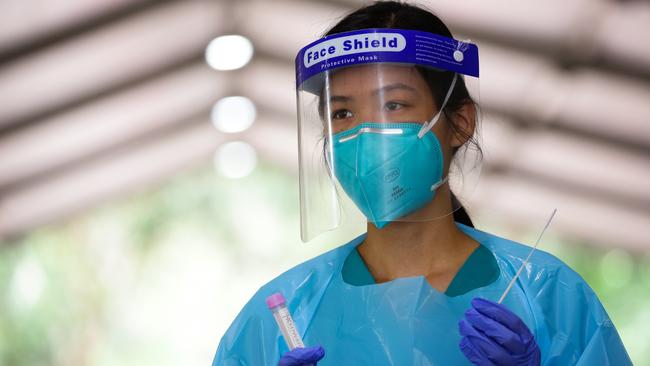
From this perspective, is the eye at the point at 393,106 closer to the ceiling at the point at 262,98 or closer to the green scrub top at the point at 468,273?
the green scrub top at the point at 468,273

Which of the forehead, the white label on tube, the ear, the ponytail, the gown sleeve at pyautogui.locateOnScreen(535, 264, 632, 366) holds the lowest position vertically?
the gown sleeve at pyautogui.locateOnScreen(535, 264, 632, 366)

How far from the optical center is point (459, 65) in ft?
5.09

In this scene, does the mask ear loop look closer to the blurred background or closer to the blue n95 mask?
the blue n95 mask

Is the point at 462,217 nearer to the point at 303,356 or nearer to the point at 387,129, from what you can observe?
the point at 387,129

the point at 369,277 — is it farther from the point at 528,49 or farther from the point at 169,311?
the point at 169,311

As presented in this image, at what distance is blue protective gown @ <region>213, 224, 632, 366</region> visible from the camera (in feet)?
4.58

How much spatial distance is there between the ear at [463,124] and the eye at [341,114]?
7.0 inches

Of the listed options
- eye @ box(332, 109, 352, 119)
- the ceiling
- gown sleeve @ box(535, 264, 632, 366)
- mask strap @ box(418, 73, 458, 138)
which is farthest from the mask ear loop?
the ceiling

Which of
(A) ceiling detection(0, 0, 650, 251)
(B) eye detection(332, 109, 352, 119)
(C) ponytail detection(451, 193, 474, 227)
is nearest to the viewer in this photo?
(B) eye detection(332, 109, 352, 119)

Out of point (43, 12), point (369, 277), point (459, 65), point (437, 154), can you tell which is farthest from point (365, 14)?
point (43, 12)

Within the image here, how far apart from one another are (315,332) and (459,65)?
50 centimetres

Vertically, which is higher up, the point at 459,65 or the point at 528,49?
the point at 528,49

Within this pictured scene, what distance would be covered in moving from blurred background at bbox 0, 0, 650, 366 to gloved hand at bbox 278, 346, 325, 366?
9.33 feet

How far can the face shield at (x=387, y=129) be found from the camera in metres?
1.46
